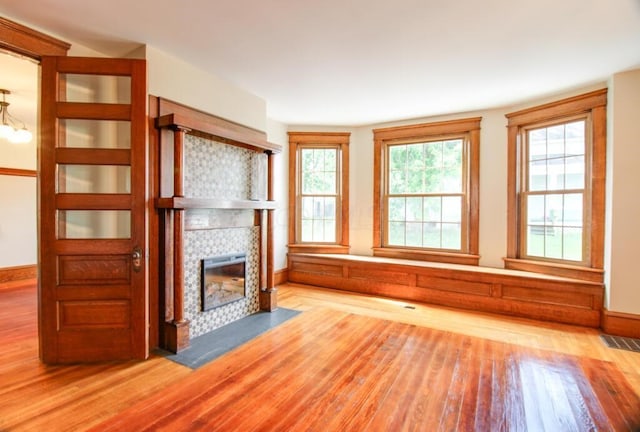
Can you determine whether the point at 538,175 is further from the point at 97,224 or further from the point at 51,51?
the point at 51,51

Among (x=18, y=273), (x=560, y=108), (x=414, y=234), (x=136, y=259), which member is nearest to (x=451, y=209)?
(x=414, y=234)

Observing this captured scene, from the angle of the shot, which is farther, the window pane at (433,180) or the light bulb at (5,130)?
the window pane at (433,180)

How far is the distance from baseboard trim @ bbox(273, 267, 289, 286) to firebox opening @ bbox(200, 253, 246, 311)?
146 centimetres

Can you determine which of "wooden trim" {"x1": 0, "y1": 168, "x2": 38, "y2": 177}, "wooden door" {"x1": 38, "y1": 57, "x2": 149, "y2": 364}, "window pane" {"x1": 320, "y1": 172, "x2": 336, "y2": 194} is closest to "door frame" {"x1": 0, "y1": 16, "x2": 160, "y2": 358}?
"wooden door" {"x1": 38, "y1": 57, "x2": 149, "y2": 364}

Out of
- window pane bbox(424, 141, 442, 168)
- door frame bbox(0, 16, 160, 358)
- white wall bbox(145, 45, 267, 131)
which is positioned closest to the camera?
door frame bbox(0, 16, 160, 358)

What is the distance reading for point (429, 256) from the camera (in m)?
4.77

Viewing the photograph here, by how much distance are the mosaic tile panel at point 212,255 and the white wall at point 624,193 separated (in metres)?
3.92

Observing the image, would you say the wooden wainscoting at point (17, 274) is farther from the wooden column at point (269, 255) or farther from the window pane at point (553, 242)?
the window pane at point (553, 242)

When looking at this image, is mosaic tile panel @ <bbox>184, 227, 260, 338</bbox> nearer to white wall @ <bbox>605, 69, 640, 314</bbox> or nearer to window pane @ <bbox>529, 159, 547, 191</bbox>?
window pane @ <bbox>529, 159, 547, 191</bbox>

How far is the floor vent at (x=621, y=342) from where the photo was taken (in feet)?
9.75

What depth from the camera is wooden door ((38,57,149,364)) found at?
8.16ft

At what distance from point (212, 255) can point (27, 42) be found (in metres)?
2.28

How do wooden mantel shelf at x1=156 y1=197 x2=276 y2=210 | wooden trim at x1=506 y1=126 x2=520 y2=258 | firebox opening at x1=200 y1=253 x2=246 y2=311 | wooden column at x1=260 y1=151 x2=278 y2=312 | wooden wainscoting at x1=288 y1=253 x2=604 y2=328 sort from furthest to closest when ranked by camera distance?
wooden trim at x1=506 y1=126 x2=520 y2=258
wooden column at x1=260 y1=151 x2=278 y2=312
wooden wainscoting at x1=288 y1=253 x2=604 y2=328
firebox opening at x1=200 y1=253 x2=246 y2=311
wooden mantel shelf at x1=156 y1=197 x2=276 y2=210

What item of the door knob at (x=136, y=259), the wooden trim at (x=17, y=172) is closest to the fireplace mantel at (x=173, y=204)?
the door knob at (x=136, y=259)
